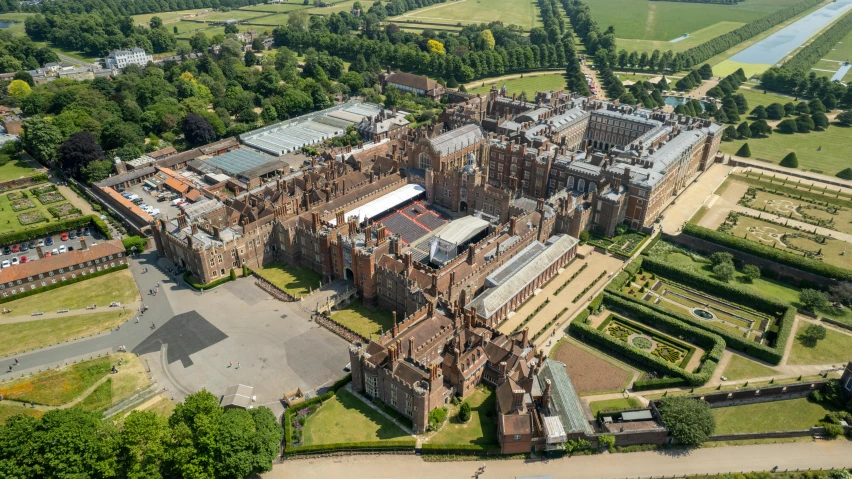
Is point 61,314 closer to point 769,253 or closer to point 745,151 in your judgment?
point 769,253

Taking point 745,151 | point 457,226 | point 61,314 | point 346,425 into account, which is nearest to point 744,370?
point 457,226

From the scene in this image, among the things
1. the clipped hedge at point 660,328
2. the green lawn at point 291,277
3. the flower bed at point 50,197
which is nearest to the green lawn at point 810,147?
the clipped hedge at point 660,328

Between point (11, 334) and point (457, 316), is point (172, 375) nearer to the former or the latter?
point (11, 334)

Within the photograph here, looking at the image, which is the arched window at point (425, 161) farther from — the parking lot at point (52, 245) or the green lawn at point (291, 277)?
the parking lot at point (52, 245)

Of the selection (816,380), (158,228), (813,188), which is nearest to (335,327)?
(158,228)

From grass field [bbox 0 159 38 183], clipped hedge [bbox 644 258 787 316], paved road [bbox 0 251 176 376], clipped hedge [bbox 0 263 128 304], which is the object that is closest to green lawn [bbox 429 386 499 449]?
clipped hedge [bbox 644 258 787 316]
